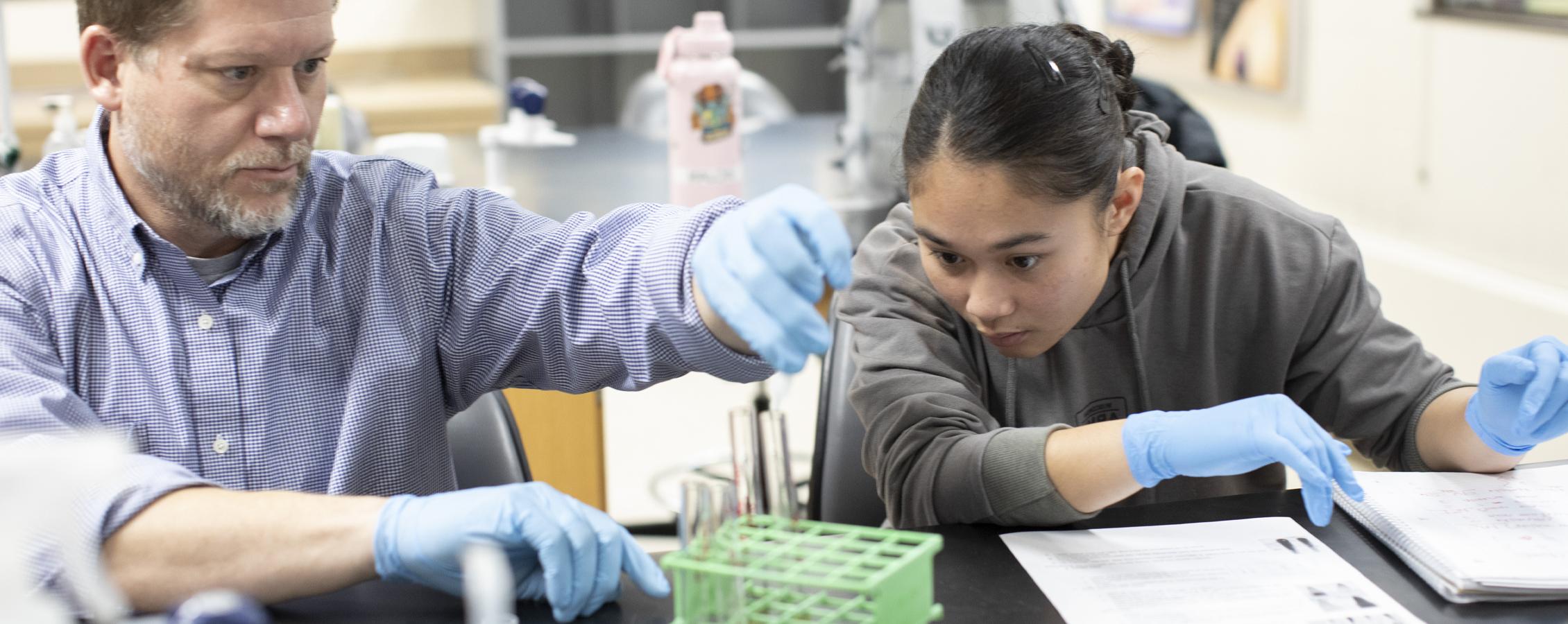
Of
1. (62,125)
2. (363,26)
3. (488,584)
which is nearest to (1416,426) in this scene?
(488,584)

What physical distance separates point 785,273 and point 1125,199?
51 centimetres

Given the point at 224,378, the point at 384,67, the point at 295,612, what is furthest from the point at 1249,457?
the point at 384,67

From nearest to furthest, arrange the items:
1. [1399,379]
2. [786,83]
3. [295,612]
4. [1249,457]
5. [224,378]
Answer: [295,612], [1249,457], [224,378], [1399,379], [786,83]

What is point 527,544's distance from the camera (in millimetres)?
933

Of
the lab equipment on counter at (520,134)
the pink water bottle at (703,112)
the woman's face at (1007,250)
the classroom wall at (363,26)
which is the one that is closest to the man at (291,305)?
the woman's face at (1007,250)

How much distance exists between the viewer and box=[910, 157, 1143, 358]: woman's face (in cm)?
120

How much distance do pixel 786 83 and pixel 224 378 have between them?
4431 millimetres

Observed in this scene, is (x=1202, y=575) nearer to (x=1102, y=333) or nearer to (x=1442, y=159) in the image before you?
(x=1102, y=333)

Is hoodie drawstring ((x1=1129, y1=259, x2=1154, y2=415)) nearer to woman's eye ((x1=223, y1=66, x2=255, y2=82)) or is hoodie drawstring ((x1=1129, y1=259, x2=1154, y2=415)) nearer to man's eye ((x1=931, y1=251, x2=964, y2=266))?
man's eye ((x1=931, y1=251, x2=964, y2=266))

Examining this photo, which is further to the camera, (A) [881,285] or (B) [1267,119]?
(B) [1267,119]

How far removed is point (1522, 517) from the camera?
1.10 meters

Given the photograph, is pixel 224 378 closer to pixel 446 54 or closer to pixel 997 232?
pixel 997 232

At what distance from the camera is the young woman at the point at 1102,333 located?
1111 millimetres

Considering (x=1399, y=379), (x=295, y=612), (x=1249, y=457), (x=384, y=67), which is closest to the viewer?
(x=295, y=612)
